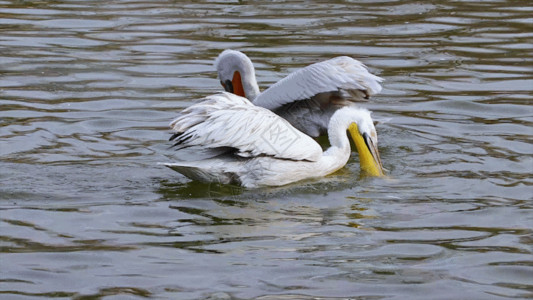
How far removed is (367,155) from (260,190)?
77 cm

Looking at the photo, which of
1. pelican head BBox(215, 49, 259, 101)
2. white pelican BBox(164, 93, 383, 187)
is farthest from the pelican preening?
pelican head BBox(215, 49, 259, 101)

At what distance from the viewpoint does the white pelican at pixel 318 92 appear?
6.71 metres

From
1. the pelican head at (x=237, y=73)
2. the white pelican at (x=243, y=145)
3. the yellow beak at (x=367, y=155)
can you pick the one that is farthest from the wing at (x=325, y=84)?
the white pelican at (x=243, y=145)

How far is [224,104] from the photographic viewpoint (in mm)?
5867

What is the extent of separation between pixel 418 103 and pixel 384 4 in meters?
3.05

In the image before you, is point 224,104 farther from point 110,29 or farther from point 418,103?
point 110,29

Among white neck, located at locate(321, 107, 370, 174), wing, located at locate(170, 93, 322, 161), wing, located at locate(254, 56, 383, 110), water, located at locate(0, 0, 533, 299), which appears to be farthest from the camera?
wing, located at locate(254, 56, 383, 110)

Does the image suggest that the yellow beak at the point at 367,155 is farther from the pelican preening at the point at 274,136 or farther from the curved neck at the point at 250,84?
the curved neck at the point at 250,84

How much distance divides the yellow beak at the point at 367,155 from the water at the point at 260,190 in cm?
9

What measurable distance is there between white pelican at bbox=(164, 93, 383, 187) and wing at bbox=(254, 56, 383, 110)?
79 cm

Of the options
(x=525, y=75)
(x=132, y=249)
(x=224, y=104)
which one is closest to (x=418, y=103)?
(x=525, y=75)

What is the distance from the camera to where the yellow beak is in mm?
6121

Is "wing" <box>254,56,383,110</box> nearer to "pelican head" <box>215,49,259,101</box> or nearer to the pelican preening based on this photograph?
the pelican preening

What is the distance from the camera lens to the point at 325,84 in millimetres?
6691
